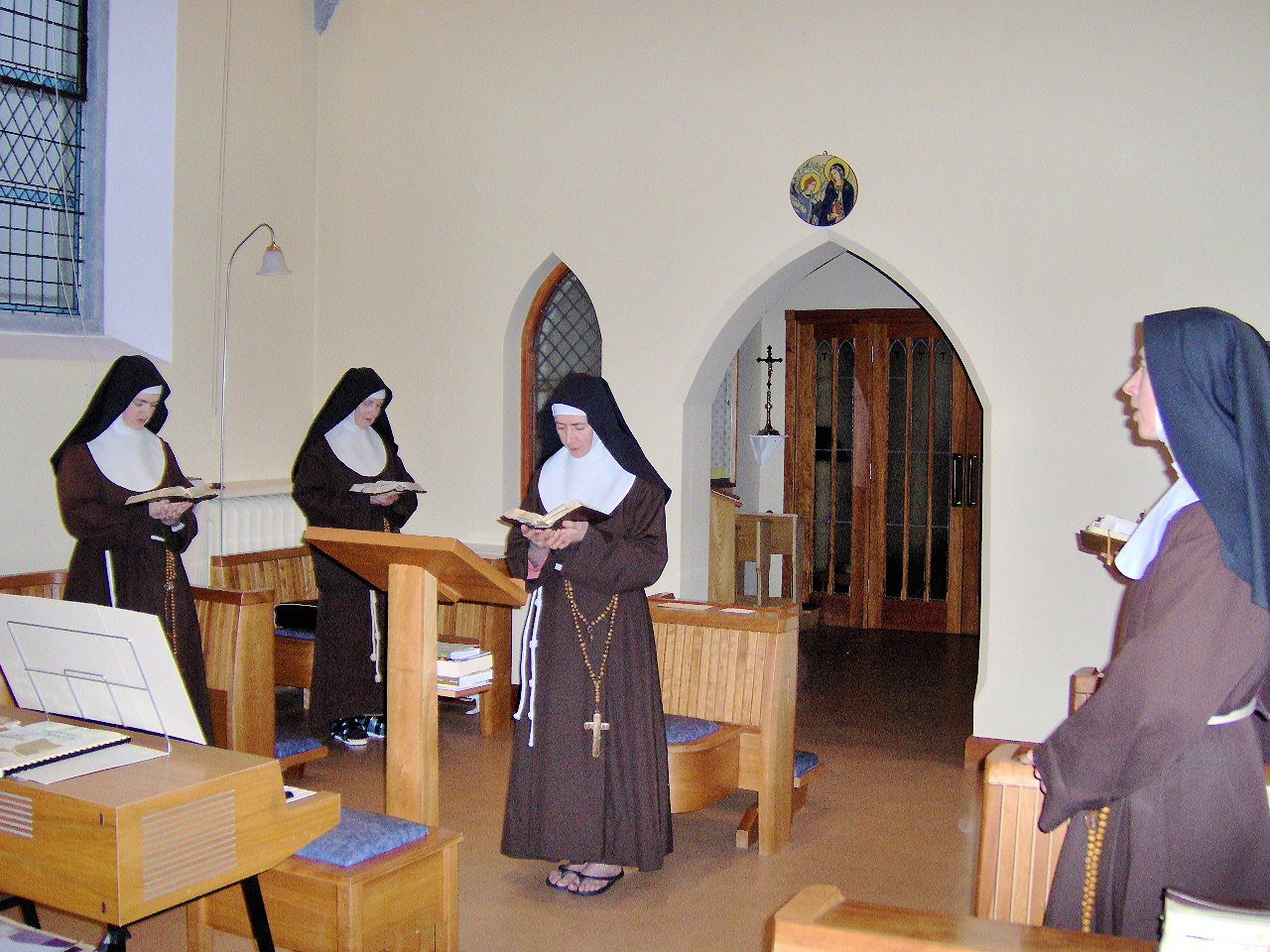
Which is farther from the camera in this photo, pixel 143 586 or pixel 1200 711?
pixel 143 586

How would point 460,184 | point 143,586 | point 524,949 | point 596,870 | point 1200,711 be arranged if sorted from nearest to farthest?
point 1200,711
point 524,949
point 596,870
point 143,586
point 460,184

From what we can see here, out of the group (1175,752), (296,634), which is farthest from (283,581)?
(1175,752)

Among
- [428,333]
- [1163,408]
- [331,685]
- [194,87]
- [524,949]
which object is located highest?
[194,87]

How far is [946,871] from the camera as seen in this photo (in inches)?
187

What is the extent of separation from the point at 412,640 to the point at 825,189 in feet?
13.5

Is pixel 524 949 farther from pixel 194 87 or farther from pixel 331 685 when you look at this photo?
pixel 194 87

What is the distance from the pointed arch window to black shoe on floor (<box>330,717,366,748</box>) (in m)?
2.01

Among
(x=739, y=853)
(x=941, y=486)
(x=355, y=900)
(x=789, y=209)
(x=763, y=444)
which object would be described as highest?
(x=789, y=209)

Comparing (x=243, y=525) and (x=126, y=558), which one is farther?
(x=243, y=525)

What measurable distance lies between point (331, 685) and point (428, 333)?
8.07 feet

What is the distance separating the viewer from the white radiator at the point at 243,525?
22.4 feet

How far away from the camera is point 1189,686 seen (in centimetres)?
225

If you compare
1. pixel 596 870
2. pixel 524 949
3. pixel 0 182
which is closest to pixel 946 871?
pixel 596 870

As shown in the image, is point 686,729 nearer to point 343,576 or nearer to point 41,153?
point 343,576
